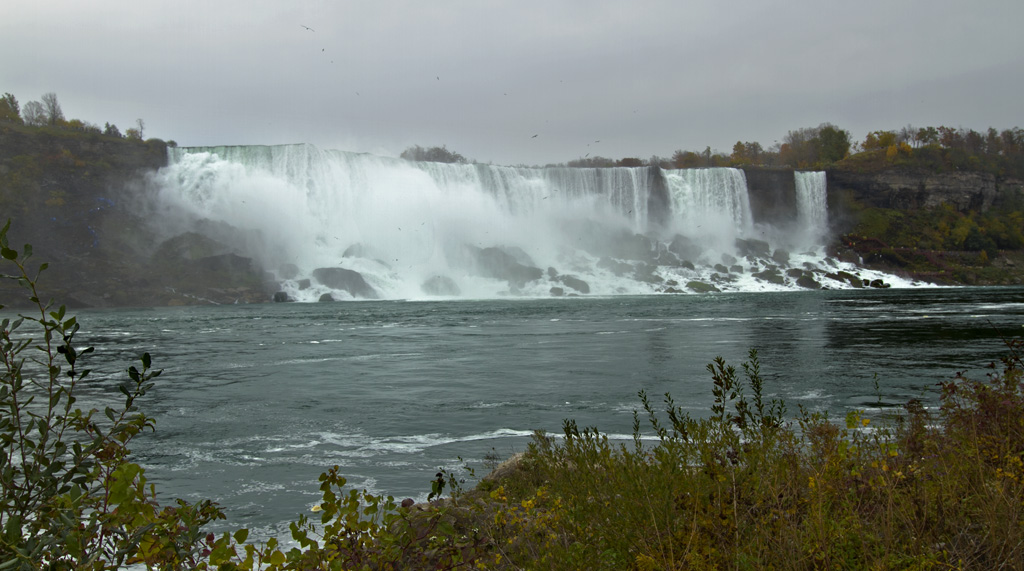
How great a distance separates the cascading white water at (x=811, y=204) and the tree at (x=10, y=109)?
8421 cm

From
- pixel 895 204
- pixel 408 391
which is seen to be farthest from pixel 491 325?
pixel 895 204

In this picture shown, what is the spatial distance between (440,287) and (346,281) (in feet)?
25.3

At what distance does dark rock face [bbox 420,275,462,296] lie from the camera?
56.3 meters

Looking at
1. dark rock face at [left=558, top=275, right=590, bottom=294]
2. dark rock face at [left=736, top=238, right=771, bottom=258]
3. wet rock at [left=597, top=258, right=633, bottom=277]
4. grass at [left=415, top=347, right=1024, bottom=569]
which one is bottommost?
dark rock face at [left=558, top=275, right=590, bottom=294]

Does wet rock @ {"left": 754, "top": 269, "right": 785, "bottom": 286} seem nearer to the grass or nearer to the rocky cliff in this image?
the rocky cliff

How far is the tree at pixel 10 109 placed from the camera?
73.4 meters

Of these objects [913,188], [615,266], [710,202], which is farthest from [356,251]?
[913,188]

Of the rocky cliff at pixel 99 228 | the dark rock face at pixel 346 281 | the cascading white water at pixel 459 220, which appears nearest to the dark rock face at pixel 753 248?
the cascading white water at pixel 459 220

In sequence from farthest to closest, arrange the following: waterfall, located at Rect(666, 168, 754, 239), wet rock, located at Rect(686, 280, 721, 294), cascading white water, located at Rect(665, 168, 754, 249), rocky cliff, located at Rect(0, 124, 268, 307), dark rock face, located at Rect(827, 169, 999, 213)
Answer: dark rock face, located at Rect(827, 169, 999, 213)
waterfall, located at Rect(666, 168, 754, 239)
cascading white water, located at Rect(665, 168, 754, 249)
wet rock, located at Rect(686, 280, 721, 294)
rocky cliff, located at Rect(0, 124, 268, 307)

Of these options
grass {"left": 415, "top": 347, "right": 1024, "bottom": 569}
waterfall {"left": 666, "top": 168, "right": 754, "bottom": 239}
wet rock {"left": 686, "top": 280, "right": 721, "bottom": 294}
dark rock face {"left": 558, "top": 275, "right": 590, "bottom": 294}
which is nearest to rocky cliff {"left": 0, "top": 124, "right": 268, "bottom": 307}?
dark rock face {"left": 558, "top": 275, "right": 590, "bottom": 294}

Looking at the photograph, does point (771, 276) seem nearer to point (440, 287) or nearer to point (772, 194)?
point (772, 194)

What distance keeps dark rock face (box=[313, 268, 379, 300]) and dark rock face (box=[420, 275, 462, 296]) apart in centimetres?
448

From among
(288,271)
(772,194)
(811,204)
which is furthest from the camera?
(772,194)

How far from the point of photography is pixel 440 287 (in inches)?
2233
